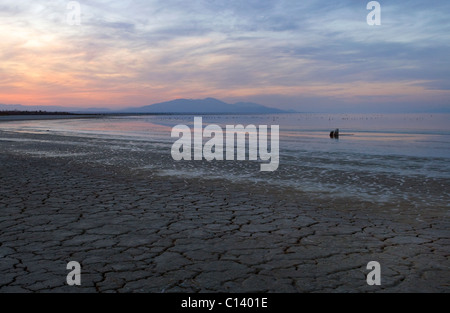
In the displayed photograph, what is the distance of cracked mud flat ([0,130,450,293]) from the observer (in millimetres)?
3596

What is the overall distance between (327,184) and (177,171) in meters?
4.12

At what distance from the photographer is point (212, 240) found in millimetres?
4789

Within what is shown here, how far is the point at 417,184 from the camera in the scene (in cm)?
911

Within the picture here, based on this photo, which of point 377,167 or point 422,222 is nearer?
point 422,222

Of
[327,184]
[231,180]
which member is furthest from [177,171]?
[327,184]

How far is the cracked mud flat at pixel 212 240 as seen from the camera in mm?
3596

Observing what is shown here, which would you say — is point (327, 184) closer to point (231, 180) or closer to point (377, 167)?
point (231, 180)
